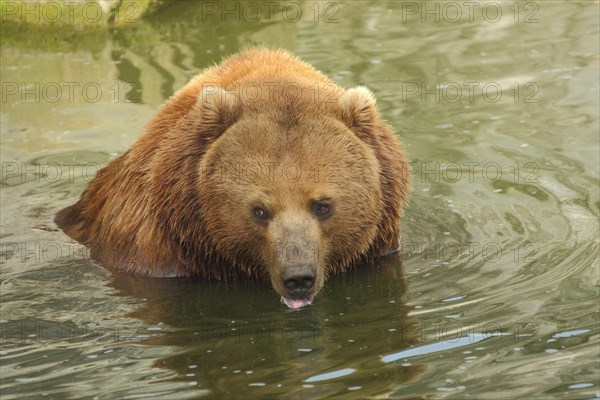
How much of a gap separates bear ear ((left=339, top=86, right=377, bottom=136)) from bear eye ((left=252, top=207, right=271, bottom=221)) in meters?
0.89

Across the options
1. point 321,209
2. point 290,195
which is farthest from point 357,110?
point 290,195

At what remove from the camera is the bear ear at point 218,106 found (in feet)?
27.8

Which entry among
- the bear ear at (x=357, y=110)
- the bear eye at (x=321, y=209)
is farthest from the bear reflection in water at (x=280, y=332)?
the bear ear at (x=357, y=110)

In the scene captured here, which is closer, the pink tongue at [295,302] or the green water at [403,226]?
the green water at [403,226]

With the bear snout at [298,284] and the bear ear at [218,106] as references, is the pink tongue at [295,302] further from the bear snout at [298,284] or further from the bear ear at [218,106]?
the bear ear at [218,106]

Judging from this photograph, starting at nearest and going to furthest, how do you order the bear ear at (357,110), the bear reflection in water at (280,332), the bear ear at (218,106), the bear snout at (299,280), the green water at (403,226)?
the bear reflection in water at (280,332) → the green water at (403,226) → the bear snout at (299,280) → the bear ear at (218,106) → the bear ear at (357,110)

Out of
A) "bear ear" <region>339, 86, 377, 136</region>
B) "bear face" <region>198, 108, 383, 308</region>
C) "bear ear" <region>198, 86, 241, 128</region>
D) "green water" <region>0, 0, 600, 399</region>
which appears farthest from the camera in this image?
"bear ear" <region>339, 86, 377, 136</region>

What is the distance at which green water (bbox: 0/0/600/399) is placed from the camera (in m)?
7.21

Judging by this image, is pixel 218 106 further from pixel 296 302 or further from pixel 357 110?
pixel 296 302

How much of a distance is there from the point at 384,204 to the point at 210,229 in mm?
1240

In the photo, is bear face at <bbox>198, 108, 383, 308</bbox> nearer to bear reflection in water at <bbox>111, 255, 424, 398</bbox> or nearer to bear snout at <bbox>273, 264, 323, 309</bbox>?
bear snout at <bbox>273, 264, 323, 309</bbox>

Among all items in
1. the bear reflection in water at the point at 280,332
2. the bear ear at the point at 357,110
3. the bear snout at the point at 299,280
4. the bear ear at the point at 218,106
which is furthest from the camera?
the bear ear at the point at 357,110

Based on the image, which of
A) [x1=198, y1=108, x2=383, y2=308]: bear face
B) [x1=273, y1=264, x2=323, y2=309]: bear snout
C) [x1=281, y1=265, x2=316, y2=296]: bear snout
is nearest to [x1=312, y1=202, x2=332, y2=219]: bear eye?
[x1=198, y1=108, x2=383, y2=308]: bear face

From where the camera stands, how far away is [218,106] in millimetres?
8477
